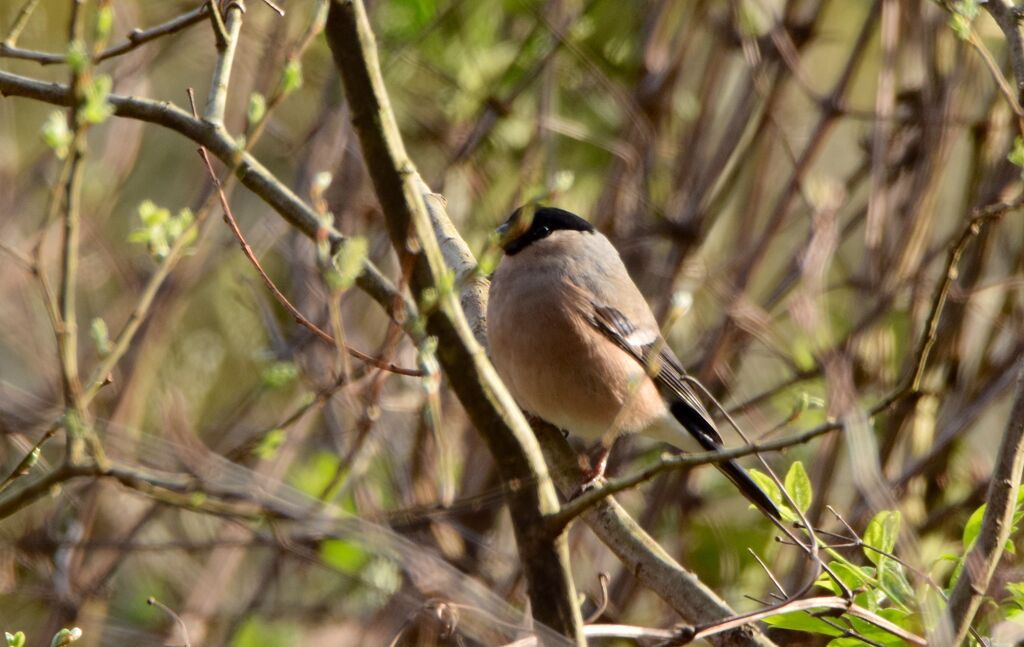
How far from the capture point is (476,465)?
4.70m

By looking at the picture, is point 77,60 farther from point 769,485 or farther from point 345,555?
point 345,555

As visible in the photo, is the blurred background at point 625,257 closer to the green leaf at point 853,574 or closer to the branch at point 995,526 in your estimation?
the green leaf at point 853,574

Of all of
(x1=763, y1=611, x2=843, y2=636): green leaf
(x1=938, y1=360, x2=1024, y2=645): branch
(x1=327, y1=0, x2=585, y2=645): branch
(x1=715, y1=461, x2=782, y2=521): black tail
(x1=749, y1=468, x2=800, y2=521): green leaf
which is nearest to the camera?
(x1=327, y1=0, x2=585, y2=645): branch

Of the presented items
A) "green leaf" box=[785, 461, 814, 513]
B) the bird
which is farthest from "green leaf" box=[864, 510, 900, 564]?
the bird

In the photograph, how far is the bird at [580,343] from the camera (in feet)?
12.6

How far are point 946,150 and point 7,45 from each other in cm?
366

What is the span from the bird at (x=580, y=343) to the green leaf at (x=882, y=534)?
1.25m

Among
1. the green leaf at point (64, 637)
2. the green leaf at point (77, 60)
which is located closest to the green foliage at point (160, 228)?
the green leaf at point (77, 60)

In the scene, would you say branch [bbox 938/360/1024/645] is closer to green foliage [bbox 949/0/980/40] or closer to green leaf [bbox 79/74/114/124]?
green foliage [bbox 949/0/980/40]

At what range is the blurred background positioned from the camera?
448cm

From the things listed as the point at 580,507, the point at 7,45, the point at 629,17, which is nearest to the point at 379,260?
the point at 629,17

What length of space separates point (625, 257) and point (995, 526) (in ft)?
9.65

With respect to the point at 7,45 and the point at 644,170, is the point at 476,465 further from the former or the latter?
the point at 7,45

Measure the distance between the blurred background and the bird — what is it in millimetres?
299
